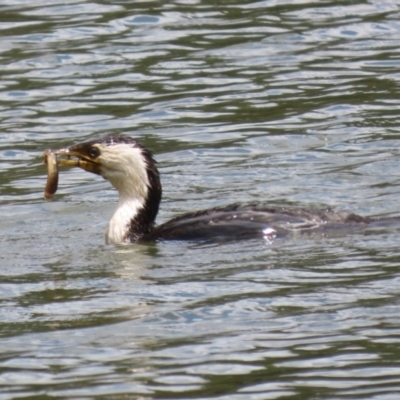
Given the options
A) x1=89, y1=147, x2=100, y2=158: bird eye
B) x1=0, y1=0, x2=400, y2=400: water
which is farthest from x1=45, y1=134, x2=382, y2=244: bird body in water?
x1=0, y1=0, x2=400, y2=400: water

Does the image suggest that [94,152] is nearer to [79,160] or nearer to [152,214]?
[79,160]

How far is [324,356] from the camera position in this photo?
8.86 m

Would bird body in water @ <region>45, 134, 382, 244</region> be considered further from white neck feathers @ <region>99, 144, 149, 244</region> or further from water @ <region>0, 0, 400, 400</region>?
water @ <region>0, 0, 400, 400</region>

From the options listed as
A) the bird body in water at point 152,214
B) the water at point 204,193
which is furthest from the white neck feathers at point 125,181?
the water at point 204,193

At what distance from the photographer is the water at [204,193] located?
8.91m

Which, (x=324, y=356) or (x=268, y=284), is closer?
(x=324, y=356)

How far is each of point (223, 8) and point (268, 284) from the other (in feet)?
32.9

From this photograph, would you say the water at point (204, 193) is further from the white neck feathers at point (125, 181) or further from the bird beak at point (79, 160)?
the bird beak at point (79, 160)

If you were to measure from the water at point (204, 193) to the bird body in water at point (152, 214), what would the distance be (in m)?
0.18

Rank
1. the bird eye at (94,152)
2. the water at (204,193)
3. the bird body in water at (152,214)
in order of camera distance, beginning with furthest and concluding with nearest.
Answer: the bird eye at (94,152) → the bird body in water at (152,214) → the water at (204,193)

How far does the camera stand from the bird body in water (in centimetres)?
1248

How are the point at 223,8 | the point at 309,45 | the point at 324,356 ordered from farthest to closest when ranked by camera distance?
1. the point at 223,8
2. the point at 309,45
3. the point at 324,356

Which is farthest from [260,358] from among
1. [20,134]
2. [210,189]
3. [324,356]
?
[20,134]

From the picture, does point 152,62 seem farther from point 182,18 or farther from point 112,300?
point 112,300
